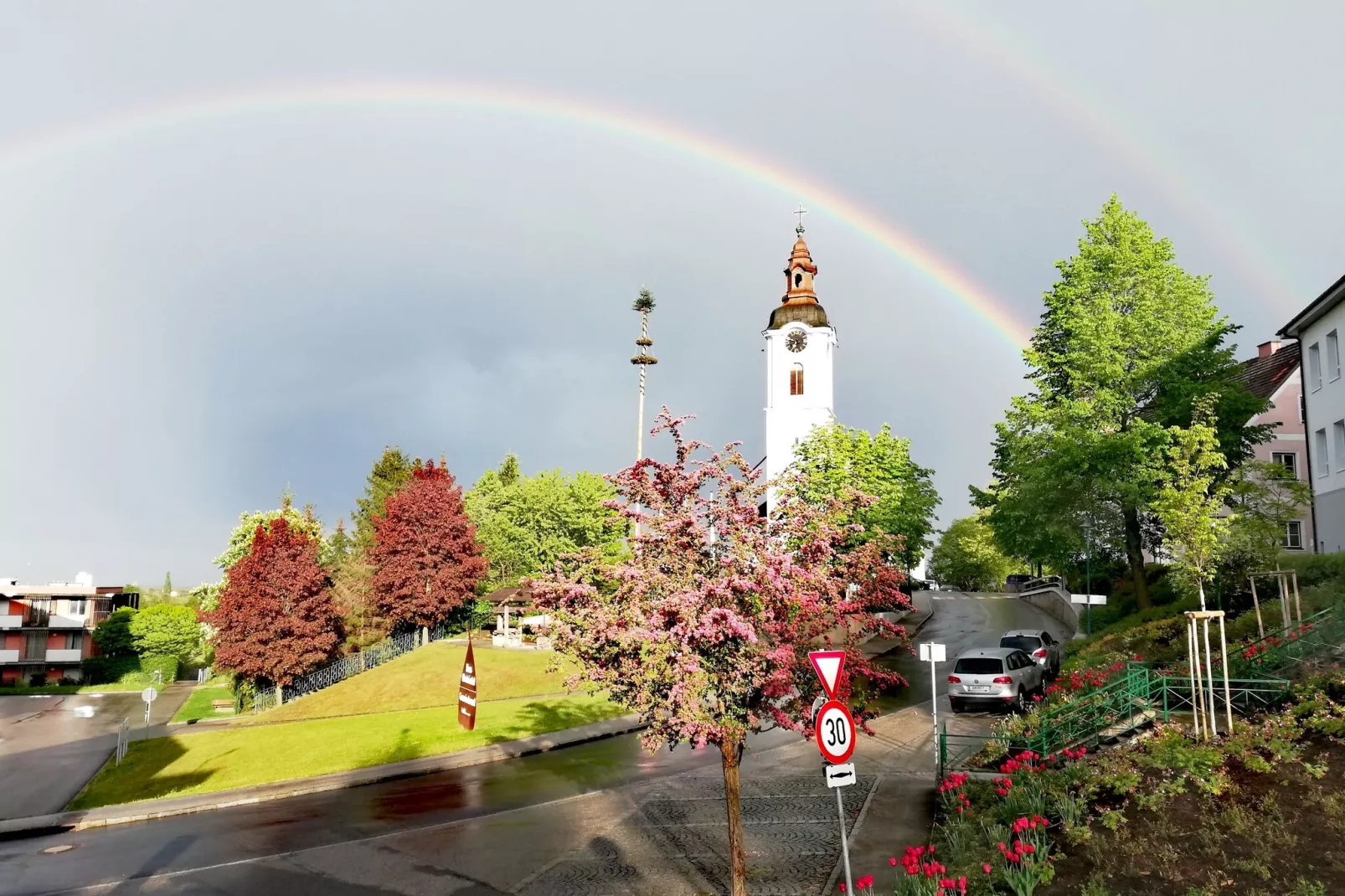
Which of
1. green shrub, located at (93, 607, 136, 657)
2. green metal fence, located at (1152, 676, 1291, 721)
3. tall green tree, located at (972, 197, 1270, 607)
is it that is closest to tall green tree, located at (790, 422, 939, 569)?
tall green tree, located at (972, 197, 1270, 607)

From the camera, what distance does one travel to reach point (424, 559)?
2238 inches

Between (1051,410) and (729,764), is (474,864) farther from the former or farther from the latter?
(1051,410)

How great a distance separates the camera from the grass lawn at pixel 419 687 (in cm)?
3953

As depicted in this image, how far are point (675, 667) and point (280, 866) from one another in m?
10.2

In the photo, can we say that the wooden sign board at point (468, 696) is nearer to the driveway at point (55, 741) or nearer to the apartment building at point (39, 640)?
the driveway at point (55, 741)

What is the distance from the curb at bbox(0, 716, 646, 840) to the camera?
2133cm

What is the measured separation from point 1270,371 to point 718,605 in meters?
49.5

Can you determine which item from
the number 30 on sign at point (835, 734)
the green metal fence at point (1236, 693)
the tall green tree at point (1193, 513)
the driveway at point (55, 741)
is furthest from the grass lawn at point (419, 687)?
the number 30 on sign at point (835, 734)

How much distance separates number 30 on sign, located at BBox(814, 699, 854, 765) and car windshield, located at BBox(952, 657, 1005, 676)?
655 inches

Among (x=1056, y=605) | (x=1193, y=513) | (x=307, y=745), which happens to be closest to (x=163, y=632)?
(x=307, y=745)

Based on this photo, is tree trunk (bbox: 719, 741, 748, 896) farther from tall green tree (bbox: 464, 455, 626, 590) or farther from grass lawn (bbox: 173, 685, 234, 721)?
tall green tree (bbox: 464, 455, 626, 590)

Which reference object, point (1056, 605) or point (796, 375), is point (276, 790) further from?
point (796, 375)

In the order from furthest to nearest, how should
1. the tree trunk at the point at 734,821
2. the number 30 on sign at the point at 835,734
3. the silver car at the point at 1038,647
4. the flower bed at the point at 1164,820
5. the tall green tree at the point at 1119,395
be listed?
the tall green tree at the point at 1119,395 → the silver car at the point at 1038,647 → the tree trunk at the point at 734,821 → the flower bed at the point at 1164,820 → the number 30 on sign at the point at 835,734

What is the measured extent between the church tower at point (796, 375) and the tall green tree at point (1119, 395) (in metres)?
40.6
